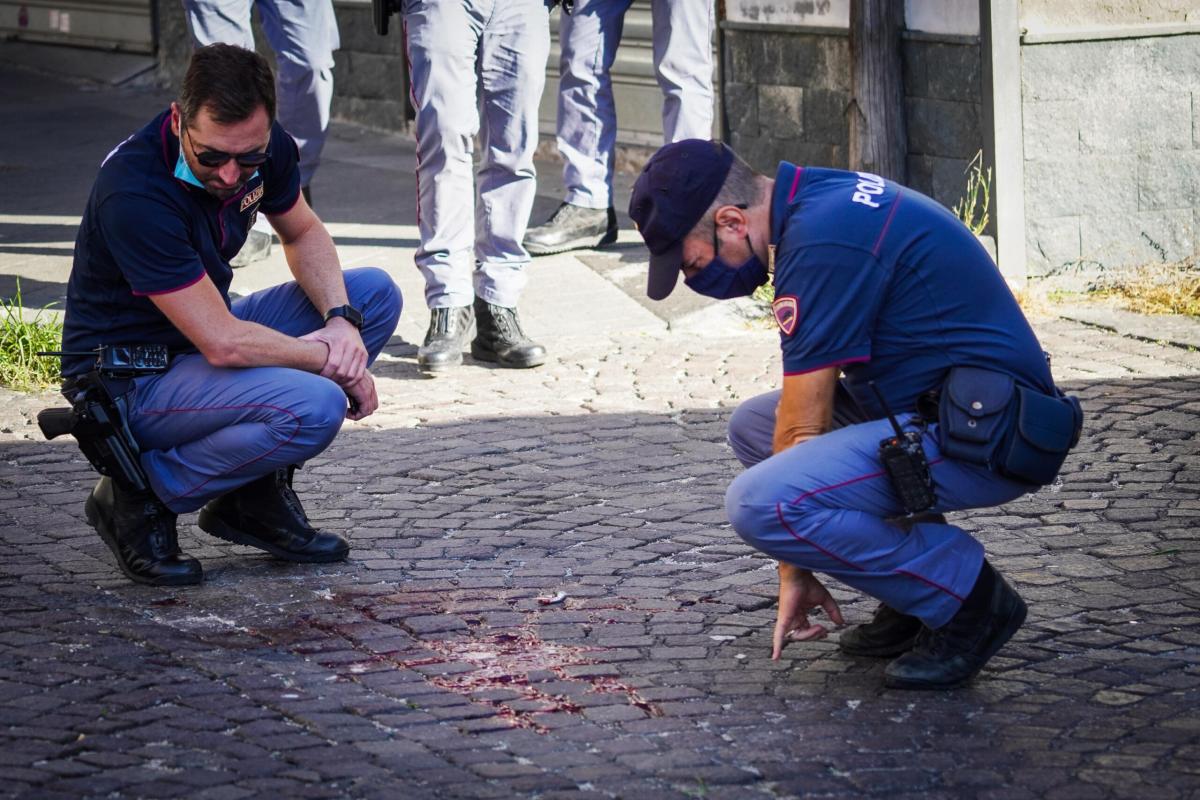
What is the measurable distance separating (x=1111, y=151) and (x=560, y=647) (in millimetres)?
4775

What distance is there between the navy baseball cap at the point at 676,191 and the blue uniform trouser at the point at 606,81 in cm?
423

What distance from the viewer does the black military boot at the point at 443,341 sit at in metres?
6.55

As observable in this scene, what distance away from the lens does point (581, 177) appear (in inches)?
318

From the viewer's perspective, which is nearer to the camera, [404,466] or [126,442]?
[126,442]

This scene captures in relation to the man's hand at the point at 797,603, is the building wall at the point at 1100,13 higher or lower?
higher

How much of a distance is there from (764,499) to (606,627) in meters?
0.73

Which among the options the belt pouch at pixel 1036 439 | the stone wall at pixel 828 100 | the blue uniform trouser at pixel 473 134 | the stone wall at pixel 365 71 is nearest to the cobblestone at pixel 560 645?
the belt pouch at pixel 1036 439

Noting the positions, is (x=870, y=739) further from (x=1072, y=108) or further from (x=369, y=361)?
(x=1072, y=108)

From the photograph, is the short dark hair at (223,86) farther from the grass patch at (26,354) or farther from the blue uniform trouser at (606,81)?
the blue uniform trouser at (606,81)

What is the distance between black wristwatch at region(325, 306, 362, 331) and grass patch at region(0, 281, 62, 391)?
2152 mm

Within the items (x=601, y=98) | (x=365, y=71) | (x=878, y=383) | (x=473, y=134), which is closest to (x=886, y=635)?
(x=878, y=383)

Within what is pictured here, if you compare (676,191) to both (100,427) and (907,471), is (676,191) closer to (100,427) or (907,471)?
(907,471)

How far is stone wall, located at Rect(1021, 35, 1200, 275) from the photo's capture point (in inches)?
299

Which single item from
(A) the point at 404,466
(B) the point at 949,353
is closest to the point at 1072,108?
(A) the point at 404,466
